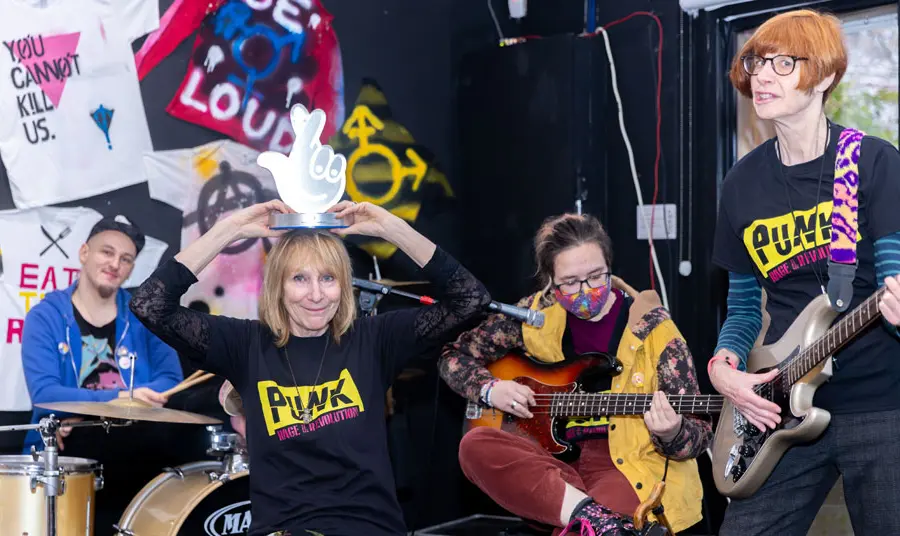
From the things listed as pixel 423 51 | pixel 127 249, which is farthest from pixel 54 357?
pixel 423 51

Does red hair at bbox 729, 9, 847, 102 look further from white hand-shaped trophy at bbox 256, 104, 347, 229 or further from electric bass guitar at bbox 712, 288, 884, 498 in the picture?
white hand-shaped trophy at bbox 256, 104, 347, 229

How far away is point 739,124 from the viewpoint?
177 inches

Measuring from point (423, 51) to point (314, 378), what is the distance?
2779 millimetres

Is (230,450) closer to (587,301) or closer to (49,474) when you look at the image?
(49,474)

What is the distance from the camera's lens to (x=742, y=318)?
8.25 ft

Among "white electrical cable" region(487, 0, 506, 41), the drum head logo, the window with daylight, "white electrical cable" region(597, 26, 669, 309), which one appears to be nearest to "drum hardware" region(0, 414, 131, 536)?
the drum head logo

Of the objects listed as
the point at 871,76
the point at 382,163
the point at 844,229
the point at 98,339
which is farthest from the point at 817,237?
the point at 382,163

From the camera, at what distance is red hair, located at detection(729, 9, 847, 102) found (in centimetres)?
223

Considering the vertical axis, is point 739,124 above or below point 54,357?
above

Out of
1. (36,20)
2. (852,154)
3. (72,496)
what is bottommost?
(72,496)

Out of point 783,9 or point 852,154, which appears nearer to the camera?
point 852,154

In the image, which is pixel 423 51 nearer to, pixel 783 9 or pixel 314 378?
pixel 783 9

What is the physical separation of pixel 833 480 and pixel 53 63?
280 centimetres

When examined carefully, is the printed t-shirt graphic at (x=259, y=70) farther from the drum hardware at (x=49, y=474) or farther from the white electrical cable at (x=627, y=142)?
the drum hardware at (x=49, y=474)
